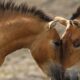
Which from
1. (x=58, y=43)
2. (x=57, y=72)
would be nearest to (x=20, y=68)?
(x=57, y=72)

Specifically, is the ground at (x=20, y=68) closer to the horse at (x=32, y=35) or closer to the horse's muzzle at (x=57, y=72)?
the horse's muzzle at (x=57, y=72)

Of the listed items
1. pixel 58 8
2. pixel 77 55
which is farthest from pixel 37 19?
pixel 58 8

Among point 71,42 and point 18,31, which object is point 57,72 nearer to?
point 71,42

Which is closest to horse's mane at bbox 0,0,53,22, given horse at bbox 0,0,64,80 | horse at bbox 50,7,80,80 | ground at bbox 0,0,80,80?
horse at bbox 0,0,64,80

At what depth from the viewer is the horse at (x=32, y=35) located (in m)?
4.94

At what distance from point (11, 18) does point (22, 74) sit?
2810 millimetres

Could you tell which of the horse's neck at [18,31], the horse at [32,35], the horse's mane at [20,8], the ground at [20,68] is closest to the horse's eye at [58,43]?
the horse at [32,35]

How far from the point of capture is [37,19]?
16.4 ft

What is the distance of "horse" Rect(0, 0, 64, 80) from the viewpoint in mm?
4941

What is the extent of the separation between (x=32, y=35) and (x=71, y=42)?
1.55 feet

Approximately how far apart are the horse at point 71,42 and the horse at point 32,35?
0.07 m

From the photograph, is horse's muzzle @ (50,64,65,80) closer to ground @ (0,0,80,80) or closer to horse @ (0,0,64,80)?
horse @ (0,0,64,80)

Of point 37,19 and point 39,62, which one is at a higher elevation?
point 37,19

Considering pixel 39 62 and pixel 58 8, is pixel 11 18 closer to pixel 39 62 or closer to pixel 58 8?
pixel 39 62
